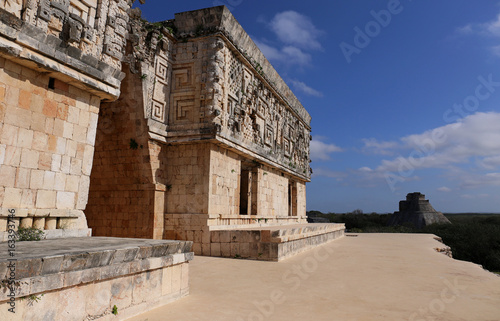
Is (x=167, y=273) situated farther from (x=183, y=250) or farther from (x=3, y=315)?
(x=3, y=315)

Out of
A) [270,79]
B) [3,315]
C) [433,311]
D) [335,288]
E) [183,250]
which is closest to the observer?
[3,315]

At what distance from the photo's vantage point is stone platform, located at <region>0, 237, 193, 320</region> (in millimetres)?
2590

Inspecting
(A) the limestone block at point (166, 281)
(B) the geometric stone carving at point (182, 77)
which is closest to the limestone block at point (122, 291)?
(A) the limestone block at point (166, 281)

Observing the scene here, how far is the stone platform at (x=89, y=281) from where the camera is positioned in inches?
102

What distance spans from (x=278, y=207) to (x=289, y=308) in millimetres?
10787

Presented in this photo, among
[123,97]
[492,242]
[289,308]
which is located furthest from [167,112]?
[492,242]

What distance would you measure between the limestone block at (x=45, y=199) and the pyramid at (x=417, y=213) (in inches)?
1300

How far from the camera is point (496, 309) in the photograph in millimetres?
→ 4023

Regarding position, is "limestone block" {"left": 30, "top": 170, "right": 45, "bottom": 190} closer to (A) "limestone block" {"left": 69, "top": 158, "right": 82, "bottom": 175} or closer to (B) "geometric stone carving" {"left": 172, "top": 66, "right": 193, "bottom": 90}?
→ (A) "limestone block" {"left": 69, "top": 158, "right": 82, "bottom": 175}

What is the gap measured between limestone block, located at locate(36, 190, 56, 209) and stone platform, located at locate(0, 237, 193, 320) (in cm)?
185

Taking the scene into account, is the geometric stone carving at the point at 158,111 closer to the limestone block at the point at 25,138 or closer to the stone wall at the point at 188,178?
the stone wall at the point at 188,178

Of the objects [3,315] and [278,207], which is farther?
[278,207]

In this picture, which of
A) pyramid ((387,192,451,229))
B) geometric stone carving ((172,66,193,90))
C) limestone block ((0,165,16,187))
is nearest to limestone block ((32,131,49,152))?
limestone block ((0,165,16,187))

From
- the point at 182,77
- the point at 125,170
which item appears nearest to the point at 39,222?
the point at 125,170
